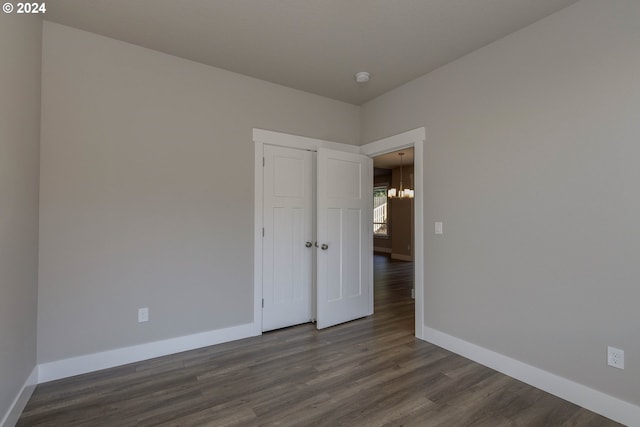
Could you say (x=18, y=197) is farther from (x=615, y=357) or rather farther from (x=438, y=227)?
(x=615, y=357)

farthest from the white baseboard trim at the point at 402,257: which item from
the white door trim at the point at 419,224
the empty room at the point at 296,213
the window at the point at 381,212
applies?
the white door trim at the point at 419,224

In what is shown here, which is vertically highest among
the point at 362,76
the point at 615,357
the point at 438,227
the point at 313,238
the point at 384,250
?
the point at 362,76

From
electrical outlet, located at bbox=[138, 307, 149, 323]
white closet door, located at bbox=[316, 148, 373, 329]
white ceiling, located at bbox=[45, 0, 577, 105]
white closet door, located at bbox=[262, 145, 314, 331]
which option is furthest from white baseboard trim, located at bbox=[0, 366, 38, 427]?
white ceiling, located at bbox=[45, 0, 577, 105]

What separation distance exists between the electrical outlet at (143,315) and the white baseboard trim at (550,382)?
→ 2.68 meters

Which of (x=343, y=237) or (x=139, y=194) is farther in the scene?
(x=343, y=237)

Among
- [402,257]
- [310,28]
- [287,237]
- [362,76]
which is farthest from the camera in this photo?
[402,257]

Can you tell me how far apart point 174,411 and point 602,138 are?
324 centimetres

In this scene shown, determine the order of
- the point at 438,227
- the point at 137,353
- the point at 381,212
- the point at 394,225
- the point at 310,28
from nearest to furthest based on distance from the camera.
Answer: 1. the point at 310,28
2. the point at 137,353
3. the point at 438,227
4. the point at 394,225
5. the point at 381,212

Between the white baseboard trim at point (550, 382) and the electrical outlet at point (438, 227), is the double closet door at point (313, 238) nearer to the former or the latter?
the electrical outlet at point (438, 227)

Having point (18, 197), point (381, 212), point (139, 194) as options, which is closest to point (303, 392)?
point (139, 194)

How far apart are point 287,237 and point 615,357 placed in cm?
273

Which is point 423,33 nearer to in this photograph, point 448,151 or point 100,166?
point 448,151

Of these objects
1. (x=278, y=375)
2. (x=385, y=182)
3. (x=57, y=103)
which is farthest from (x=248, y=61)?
(x=385, y=182)

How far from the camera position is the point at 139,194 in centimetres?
256
